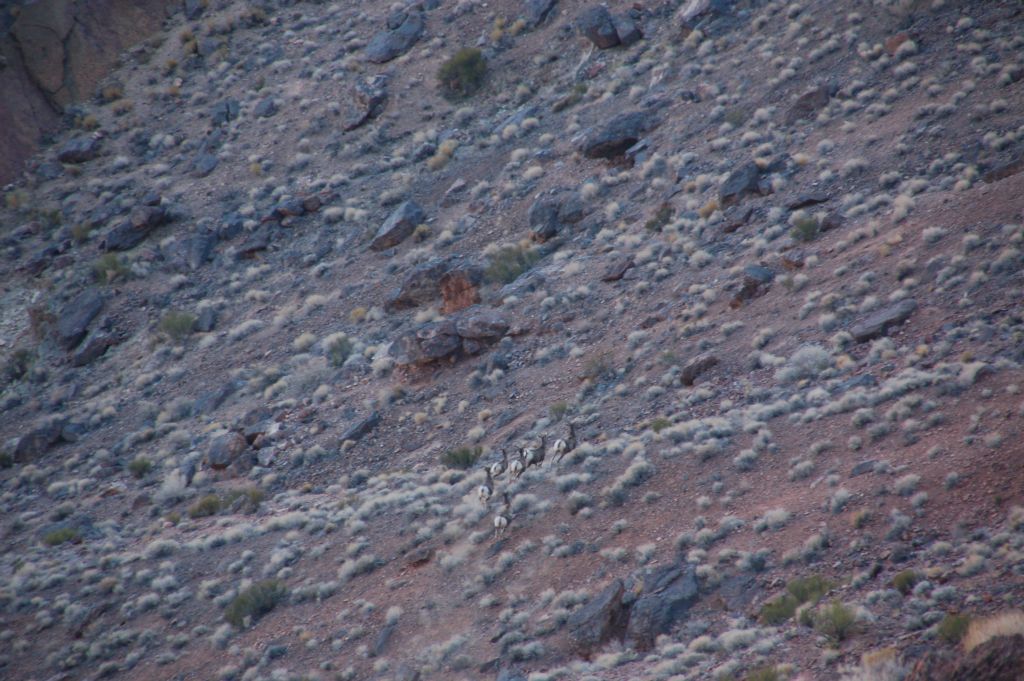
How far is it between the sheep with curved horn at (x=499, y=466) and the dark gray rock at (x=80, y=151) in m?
29.1

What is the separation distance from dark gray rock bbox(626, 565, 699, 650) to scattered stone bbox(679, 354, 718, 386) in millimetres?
6337

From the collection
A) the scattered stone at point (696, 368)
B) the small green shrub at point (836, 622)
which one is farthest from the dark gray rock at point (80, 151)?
the small green shrub at point (836, 622)

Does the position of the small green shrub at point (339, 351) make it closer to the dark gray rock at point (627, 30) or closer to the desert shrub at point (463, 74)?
the desert shrub at point (463, 74)

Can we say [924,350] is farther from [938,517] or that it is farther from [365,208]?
[365,208]

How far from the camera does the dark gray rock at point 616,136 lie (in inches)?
1074

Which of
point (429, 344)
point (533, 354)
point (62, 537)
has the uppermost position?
point (62, 537)

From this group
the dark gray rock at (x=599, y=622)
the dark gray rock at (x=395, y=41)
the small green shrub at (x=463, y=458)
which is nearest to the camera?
the dark gray rock at (x=599, y=622)

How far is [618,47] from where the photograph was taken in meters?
32.2

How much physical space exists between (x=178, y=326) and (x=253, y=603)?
1549 cm

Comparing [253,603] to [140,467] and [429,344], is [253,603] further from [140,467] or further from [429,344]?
[140,467]

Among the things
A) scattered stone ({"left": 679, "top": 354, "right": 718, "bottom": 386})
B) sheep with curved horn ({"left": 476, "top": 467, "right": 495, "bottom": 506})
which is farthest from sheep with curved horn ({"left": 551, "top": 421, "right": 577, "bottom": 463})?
scattered stone ({"left": 679, "top": 354, "right": 718, "bottom": 386})

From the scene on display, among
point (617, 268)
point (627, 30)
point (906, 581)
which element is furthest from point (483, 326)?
point (627, 30)

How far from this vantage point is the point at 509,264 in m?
24.8

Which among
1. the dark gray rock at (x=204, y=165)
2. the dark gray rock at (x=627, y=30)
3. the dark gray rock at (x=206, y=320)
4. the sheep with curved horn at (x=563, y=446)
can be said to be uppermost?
the dark gray rock at (x=204, y=165)
